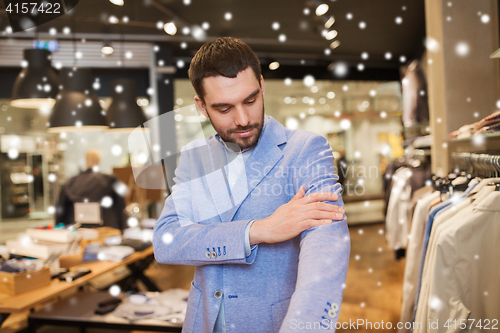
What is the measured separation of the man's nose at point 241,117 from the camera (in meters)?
0.98

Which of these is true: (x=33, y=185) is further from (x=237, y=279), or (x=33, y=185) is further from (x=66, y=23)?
(x=237, y=279)

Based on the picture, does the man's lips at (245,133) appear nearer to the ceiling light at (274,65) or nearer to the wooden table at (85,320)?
the wooden table at (85,320)

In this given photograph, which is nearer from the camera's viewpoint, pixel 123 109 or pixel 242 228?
pixel 242 228

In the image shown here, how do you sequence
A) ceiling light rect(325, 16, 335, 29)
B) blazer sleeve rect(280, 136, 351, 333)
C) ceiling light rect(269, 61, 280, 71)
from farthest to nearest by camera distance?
ceiling light rect(269, 61, 280, 71)
ceiling light rect(325, 16, 335, 29)
blazer sleeve rect(280, 136, 351, 333)

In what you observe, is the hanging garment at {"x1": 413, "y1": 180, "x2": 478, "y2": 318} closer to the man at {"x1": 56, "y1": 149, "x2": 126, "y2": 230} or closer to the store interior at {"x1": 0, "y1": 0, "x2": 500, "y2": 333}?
the store interior at {"x1": 0, "y1": 0, "x2": 500, "y2": 333}

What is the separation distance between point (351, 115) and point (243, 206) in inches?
243

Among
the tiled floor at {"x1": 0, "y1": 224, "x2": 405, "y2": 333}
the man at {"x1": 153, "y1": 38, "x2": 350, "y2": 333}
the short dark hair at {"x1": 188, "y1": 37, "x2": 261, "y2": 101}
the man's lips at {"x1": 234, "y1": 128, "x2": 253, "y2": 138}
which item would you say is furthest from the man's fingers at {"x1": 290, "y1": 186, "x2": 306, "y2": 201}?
the tiled floor at {"x1": 0, "y1": 224, "x2": 405, "y2": 333}

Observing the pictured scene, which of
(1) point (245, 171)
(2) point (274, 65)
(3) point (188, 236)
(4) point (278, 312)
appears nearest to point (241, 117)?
(1) point (245, 171)

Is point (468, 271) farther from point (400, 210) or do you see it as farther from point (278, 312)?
point (400, 210)

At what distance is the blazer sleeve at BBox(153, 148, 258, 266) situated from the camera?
0.91 meters

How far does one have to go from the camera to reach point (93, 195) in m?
Answer: 3.60

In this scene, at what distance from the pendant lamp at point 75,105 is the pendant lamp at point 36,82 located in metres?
0.08

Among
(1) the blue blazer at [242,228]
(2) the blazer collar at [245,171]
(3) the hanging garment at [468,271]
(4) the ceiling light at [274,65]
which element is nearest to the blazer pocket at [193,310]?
(1) the blue blazer at [242,228]

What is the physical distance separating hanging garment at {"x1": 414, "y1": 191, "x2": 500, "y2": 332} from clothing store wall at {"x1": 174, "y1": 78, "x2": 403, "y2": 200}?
4847mm
